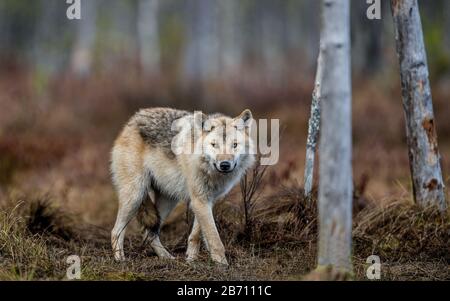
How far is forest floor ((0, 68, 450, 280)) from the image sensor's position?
5.87 m

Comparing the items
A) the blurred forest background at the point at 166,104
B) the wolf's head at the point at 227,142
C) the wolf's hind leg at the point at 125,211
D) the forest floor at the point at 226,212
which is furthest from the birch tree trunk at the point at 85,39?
the wolf's head at the point at 227,142

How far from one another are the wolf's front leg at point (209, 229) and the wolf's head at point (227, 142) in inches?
17.6

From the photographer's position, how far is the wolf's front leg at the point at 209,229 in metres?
6.30

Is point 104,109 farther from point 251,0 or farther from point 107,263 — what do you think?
point 251,0

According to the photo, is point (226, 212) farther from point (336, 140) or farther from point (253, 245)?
point (336, 140)

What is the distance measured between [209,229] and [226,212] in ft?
3.53

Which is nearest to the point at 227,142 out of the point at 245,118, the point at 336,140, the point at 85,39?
the point at 245,118

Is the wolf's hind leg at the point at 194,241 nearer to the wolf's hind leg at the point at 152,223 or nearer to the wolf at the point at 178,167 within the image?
the wolf at the point at 178,167

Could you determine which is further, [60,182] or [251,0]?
[251,0]

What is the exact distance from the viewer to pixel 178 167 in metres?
6.94

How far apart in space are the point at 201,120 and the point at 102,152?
6435 millimetres

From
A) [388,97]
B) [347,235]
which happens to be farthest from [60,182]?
[388,97]

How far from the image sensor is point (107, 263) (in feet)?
19.8
